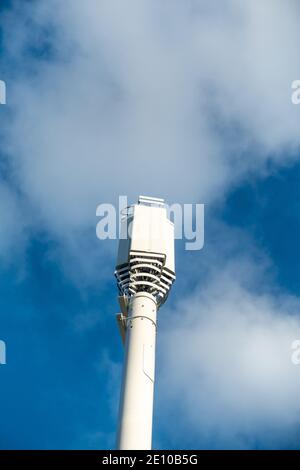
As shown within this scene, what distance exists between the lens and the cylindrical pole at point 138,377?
245 feet

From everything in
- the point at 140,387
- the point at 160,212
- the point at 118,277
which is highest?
the point at 160,212

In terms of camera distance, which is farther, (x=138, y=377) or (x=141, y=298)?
(x=141, y=298)

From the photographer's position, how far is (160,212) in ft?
313

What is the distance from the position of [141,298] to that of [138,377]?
10453 mm

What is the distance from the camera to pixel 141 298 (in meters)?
86.6

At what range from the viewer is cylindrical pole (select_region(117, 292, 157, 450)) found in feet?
245

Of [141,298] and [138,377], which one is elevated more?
[141,298]

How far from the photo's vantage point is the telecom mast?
76.2 meters

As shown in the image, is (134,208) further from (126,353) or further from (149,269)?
(126,353)

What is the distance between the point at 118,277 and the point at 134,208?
32.0 ft

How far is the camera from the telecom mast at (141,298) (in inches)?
3000

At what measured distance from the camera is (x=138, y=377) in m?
79.3
